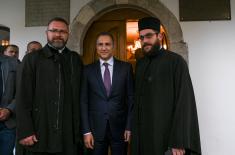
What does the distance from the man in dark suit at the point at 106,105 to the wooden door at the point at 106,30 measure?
7.41 ft

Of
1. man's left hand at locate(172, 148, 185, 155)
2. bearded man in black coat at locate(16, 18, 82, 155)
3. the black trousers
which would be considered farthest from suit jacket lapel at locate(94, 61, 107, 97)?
man's left hand at locate(172, 148, 185, 155)

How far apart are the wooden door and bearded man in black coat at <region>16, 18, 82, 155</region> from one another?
2.42 m

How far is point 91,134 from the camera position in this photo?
3162 mm

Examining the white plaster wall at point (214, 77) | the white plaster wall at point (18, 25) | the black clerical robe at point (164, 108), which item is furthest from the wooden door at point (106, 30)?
the black clerical robe at point (164, 108)

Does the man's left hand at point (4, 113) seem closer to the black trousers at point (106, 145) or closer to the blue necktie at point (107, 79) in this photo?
the black trousers at point (106, 145)

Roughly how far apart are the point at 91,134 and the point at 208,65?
2.67 m

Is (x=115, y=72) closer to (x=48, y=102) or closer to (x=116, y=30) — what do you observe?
(x=48, y=102)

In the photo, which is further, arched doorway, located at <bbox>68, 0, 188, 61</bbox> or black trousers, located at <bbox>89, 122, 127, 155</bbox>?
arched doorway, located at <bbox>68, 0, 188, 61</bbox>

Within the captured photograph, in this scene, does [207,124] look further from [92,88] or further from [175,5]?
[92,88]

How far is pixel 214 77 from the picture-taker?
203 inches

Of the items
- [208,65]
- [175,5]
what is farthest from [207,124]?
[175,5]

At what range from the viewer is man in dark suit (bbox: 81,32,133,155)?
3180 mm

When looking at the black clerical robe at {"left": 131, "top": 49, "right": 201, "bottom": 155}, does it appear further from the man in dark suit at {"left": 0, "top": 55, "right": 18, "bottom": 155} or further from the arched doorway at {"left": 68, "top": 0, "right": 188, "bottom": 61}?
the arched doorway at {"left": 68, "top": 0, "right": 188, "bottom": 61}

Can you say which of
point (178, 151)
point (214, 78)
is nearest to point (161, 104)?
point (178, 151)
